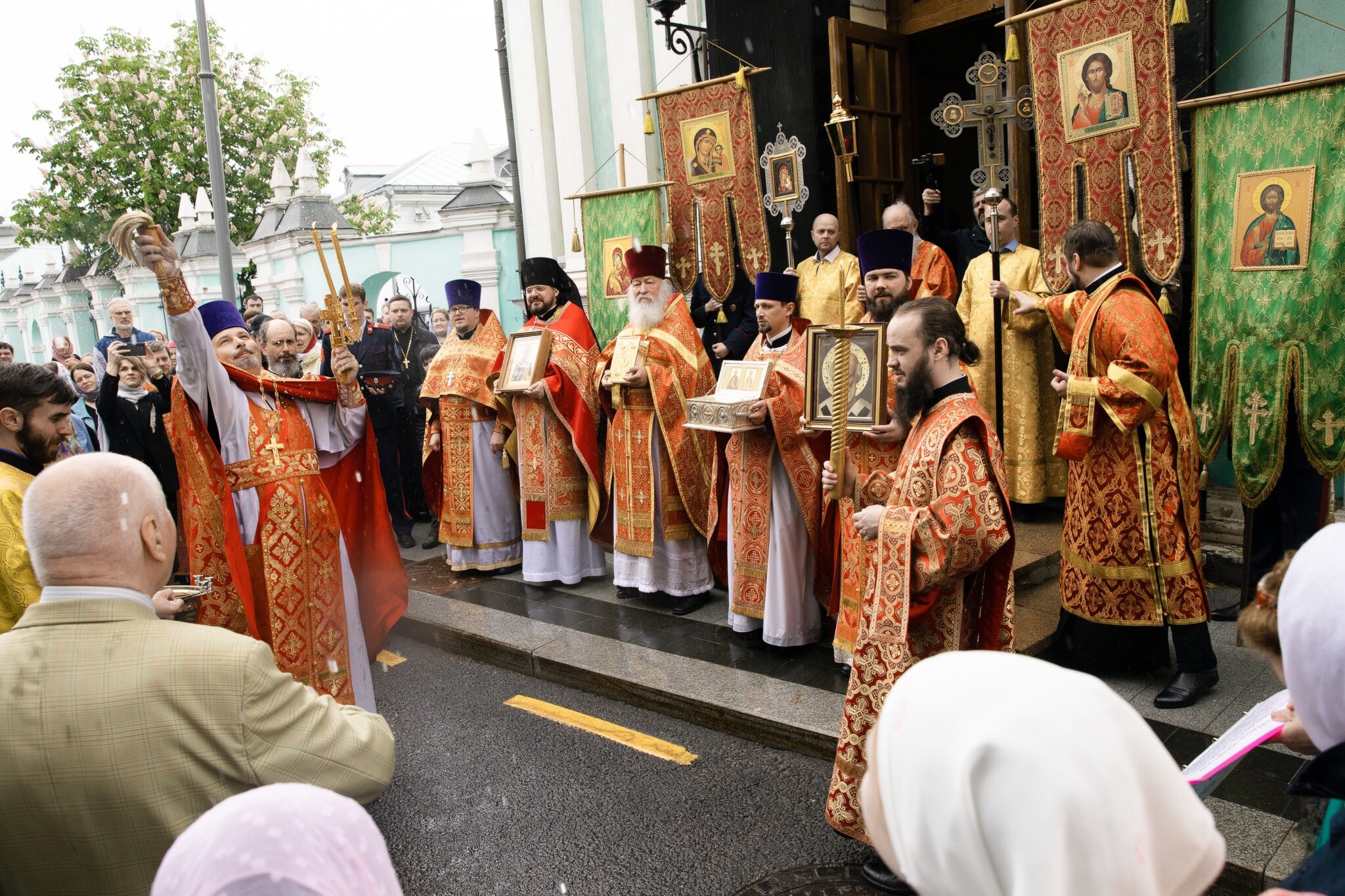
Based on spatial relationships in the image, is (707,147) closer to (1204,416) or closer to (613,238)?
(613,238)

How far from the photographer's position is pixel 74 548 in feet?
5.93

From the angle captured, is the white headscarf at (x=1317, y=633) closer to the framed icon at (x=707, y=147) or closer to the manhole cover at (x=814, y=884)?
the manhole cover at (x=814, y=884)

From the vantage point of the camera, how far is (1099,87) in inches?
207

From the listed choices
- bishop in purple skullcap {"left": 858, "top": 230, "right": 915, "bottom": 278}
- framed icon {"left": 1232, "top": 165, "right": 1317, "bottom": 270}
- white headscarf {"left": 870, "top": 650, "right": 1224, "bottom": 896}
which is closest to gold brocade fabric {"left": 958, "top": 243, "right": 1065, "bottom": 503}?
framed icon {"left": 1232, "top": 165, "right": 1317, "bottom": 270}

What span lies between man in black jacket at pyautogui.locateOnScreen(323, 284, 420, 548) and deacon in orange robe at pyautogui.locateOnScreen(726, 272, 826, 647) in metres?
3.97

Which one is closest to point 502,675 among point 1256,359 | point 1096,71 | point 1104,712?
point 1256,359

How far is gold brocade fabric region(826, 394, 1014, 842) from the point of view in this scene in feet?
10.4

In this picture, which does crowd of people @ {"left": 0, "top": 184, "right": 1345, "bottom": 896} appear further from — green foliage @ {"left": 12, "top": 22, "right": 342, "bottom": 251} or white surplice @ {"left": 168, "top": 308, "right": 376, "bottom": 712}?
green foliage @ {"left": 12, "top": 22, "right": 342, "bottom": 251}

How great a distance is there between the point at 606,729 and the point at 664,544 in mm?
1886

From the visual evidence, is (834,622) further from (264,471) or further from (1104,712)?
(1104,712)

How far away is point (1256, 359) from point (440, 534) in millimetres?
5478

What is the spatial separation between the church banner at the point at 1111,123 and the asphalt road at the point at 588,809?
3240 millimetres

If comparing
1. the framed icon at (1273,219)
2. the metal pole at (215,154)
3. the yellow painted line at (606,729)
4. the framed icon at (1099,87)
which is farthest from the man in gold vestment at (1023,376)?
the metal pole at (215,154)

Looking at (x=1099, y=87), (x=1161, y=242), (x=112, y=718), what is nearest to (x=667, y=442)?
(x=1161, y=242)
